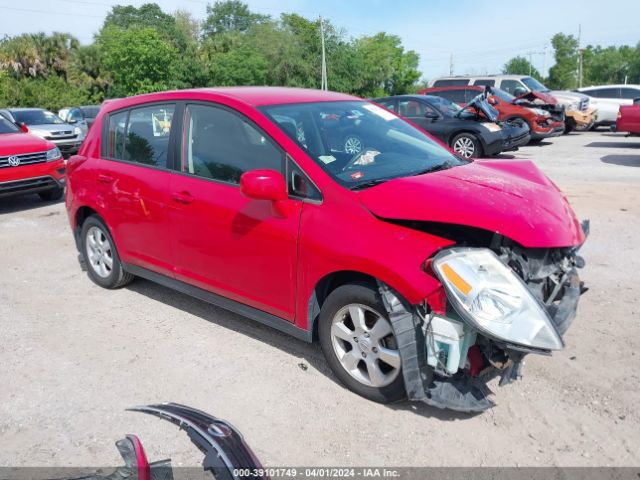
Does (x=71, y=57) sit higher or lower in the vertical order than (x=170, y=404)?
higher

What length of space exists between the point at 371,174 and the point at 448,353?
129cm

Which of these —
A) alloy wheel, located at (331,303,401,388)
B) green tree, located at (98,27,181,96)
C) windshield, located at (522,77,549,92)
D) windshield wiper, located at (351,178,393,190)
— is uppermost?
green tree, located at (98,27,181,96)

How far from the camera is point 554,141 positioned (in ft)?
57.0

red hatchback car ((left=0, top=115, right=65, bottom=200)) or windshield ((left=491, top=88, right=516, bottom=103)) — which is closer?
red hatchback car ((left=0, top=115, right=65, bottom=200))

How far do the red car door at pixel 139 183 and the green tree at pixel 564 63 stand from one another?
2456 inches

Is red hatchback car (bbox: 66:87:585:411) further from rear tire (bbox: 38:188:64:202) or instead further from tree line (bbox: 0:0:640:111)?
tree line (bbox: 0:0:640:111)

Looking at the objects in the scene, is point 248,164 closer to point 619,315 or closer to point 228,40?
point 619,315

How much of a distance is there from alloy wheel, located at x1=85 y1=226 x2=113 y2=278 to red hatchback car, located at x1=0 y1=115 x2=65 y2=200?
438 centimetres

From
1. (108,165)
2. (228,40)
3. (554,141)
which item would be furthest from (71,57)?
(108,165)

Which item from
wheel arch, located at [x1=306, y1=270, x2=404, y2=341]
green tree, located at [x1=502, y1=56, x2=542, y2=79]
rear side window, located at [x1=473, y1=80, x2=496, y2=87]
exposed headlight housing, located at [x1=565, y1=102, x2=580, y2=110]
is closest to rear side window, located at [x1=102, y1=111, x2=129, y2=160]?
wheel arch, located at [x1=306, y1=270, x2=404, y2=341]

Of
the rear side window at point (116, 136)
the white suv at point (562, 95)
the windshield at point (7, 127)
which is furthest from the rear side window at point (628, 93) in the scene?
the rear side window at point (116, 136)

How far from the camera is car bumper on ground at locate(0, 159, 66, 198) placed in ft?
29.8

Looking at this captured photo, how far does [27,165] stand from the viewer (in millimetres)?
9375

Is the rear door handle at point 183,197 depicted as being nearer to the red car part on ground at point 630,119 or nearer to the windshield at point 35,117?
the red car part on ground at point 630,119
